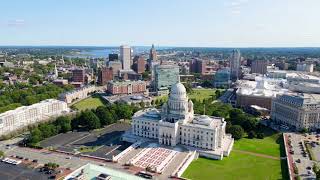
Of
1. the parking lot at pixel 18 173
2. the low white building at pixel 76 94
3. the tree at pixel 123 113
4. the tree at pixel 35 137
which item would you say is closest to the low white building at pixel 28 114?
the tree at pixel 35 137

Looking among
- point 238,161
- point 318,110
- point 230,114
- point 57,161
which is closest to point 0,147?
point 57,161

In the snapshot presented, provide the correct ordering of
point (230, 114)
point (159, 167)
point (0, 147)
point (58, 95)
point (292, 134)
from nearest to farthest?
1. point (159, 167)
2. point (0, 147)
3. point (292, 134)
4. point (230, 114)
5. point (58, 95)

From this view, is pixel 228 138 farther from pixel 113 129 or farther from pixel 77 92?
pixel 77 92

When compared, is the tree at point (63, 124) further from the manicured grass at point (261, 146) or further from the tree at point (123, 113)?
the manicured grass at point (261, 146)

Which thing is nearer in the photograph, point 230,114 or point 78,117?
point 78,117

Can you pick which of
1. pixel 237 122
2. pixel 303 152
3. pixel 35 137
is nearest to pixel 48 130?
pixel 35 137

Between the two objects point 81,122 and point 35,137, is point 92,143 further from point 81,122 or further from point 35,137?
point 81,122
